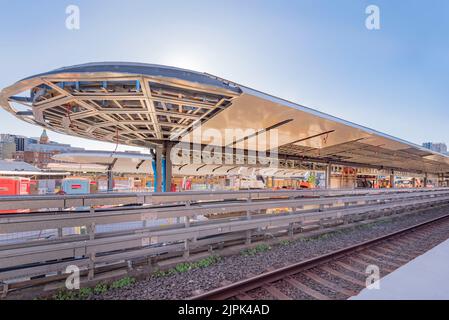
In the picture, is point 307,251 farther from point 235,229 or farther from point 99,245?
point 99,245

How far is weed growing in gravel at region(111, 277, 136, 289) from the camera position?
3.67 m

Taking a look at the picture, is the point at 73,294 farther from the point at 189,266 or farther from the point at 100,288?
the point at 189,266

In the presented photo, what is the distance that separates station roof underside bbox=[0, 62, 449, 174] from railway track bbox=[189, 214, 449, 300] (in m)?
4.89

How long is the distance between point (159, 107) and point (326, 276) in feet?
23.5

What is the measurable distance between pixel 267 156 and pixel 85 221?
15317 millimetres

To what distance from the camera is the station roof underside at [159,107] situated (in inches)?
222

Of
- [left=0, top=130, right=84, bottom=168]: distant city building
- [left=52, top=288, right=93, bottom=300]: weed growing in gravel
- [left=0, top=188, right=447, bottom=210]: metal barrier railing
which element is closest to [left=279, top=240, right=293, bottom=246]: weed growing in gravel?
[left=0, top=188, right=447, bottom=210]: metal barrier railing

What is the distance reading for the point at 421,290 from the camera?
3584 millimetres

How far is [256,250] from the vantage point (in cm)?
554

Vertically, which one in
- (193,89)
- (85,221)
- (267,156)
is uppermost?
(193,89)

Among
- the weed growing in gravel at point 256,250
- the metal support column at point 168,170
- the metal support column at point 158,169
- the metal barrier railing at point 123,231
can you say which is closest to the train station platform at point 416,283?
the weed growing in gravel at point 256,250

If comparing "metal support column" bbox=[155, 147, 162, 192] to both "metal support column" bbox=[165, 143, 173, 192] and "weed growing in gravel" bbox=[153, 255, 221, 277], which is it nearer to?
"metal support column" bbox=[165, 143, 173, 192]
